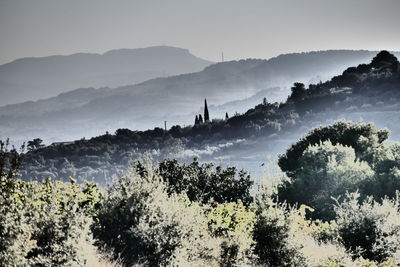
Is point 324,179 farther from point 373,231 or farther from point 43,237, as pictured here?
point 43,237

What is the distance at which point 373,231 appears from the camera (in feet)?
51.4

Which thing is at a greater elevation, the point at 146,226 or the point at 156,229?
the point at 146,226

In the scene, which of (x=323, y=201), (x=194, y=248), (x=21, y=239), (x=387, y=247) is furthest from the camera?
Result: (x=323, y=201)

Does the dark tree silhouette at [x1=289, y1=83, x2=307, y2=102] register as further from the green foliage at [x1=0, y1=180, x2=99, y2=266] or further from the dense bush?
the green foliage at [x1=0, y1=180, x2=99, y2=266]

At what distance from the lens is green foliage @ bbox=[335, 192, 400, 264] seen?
15.3 meters

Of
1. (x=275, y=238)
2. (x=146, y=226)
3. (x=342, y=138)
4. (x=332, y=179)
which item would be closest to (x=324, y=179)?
(x=332, y=179)

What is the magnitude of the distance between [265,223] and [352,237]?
138 inches

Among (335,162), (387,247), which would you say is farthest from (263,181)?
(335,162)

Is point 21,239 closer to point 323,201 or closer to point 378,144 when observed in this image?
point 323,201

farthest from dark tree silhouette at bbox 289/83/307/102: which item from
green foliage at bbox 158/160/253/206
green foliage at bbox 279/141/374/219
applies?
green foliage at bbox 158/160/253/206

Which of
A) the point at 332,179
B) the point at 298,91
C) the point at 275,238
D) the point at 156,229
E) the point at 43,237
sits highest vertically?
the point at 298,91

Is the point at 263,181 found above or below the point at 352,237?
above

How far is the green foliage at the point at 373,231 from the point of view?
1528 cm

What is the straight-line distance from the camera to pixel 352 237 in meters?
15.9
